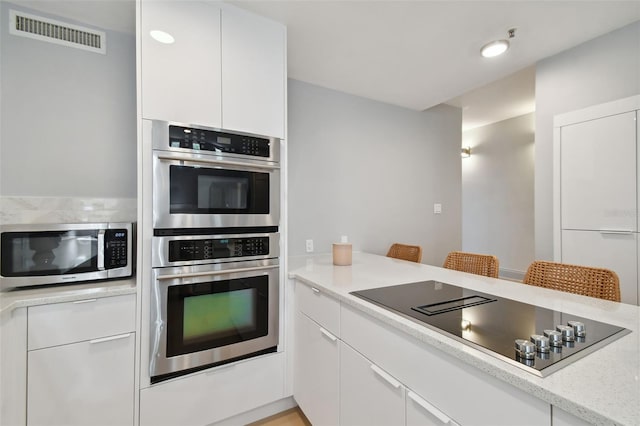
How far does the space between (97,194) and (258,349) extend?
1.44 metres

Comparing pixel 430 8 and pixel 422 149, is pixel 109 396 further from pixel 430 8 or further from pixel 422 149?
pixel 422 149

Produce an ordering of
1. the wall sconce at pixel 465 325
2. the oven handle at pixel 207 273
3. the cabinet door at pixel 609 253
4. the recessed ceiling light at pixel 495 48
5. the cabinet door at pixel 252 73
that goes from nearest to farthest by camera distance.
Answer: the wall sconce at pixel 465 325, the oven handle at pixel 207 273, the cabinet door at pixel 252 73, the cabinet door at pixel 609 253, the recessed ceiling light at pixel 495 48

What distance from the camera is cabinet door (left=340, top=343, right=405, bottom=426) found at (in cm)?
100

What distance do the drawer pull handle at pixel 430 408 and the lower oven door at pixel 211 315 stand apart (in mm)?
978

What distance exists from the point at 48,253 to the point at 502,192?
18.1 ft

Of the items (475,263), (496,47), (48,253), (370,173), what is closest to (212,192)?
(48,253)

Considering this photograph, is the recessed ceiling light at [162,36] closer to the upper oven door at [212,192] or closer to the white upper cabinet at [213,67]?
the white upper cabinet at [213,67]

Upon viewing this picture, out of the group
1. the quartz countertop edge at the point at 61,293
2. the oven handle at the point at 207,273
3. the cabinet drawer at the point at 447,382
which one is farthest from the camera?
the oven handle at the point at 207,273

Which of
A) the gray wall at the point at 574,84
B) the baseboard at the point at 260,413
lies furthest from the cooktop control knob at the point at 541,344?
the gray wall at the point at 574,84

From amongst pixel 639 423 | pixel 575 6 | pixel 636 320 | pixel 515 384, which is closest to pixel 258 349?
pixel 515 384

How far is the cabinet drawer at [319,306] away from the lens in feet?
4.46

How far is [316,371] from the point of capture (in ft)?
4.97

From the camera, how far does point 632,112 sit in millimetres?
1848

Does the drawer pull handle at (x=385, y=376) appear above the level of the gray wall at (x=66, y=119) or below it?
below
